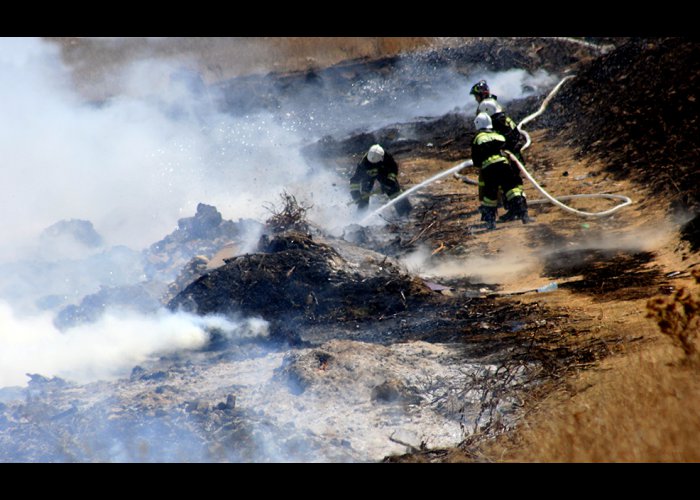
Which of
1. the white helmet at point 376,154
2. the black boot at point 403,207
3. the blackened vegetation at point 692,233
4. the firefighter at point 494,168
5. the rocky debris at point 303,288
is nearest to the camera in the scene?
the blackened vegetation at point 692,233

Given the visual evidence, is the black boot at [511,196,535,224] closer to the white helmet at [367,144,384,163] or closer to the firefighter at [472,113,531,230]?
the firefighter at [472,113,531,230]

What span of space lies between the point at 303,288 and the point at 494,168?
3.51 m

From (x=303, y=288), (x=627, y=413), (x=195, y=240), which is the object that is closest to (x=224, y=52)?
(x=195, y=240)

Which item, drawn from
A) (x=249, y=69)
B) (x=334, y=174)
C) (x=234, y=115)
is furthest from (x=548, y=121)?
(x=249, y=69)

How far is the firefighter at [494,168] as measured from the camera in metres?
9.76

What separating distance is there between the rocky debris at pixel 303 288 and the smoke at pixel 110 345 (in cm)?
31

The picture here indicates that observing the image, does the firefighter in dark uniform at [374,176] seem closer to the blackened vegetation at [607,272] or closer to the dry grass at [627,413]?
the blackened vegetation at [607,272]

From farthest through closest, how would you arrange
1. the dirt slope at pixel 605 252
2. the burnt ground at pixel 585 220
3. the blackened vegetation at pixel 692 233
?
the blackened vegetation at pixel 692 233
the burnt ground at pixel 585 220
the dirt slope at pixel 605 252

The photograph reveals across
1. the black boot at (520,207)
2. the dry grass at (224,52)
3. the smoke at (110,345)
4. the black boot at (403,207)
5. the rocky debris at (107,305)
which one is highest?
the dry grass at (224,52)

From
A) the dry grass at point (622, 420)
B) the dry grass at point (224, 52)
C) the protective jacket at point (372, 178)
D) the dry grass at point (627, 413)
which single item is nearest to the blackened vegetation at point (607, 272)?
the dry grass at point (627, 413)

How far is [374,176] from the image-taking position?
11359mm

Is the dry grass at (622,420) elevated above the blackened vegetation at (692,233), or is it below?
below

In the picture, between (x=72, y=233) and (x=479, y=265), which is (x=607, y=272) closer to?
(x=479, y=265)

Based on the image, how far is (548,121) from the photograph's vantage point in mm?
15461
